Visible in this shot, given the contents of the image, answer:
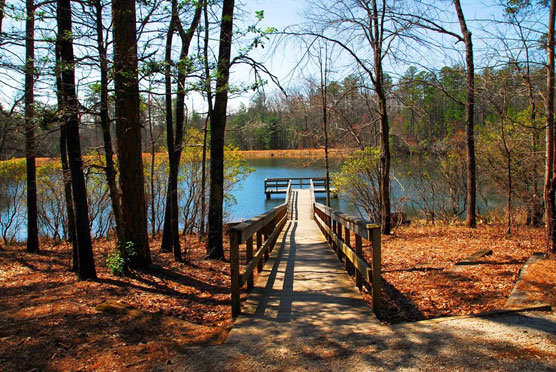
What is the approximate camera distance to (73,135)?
5.40 metres

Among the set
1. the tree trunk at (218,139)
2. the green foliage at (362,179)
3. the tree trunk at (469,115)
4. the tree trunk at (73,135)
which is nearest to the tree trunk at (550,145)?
the tree trunk at (469,115)

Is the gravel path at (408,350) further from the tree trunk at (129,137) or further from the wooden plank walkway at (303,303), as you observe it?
the tree trunk at (129,137)

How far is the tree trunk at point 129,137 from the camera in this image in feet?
18.9

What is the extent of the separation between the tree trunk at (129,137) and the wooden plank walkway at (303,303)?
6.88ft

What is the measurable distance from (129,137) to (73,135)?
863 mm

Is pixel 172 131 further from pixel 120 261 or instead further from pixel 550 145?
pixel 550 145

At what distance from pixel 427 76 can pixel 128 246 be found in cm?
790

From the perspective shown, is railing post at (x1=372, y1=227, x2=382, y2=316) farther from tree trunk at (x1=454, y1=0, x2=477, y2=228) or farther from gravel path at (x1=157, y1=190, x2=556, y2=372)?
tree trunk at (x1=454, y1=0, x2=477, y2=228)

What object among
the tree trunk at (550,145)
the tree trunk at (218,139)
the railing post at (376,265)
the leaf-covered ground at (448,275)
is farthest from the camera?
the tree trunk at (218,139)

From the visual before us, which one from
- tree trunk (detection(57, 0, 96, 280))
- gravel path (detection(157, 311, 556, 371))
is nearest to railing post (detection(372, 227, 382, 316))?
gravel path (detection(157, 311, 556, 371))

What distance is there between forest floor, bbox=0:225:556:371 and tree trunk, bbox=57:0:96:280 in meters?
0.43

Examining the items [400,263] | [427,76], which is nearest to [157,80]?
[400,263]

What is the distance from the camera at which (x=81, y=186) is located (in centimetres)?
555

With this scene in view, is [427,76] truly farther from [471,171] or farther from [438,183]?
[438,183]
